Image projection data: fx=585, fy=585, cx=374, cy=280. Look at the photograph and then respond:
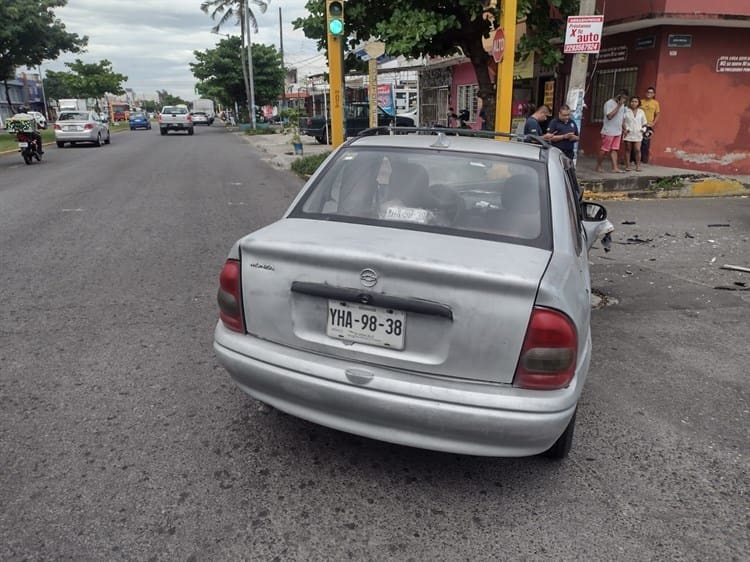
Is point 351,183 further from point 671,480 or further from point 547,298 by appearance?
point 671,480

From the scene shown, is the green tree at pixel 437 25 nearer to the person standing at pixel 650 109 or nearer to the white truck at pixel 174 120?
the person standing at pixel 650 109

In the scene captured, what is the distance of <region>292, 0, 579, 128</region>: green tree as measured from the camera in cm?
1090

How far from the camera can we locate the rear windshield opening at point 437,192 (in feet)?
9.76

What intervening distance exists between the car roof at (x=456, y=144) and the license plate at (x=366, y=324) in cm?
132

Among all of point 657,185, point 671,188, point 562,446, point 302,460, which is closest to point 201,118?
point 657,185

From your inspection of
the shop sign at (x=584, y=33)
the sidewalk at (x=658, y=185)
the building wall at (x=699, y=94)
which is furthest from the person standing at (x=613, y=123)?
the shop sign at (x=584, y=33)

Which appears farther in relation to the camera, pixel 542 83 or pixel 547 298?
pixel 542 83

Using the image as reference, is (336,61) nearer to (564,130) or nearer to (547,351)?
(564,130)

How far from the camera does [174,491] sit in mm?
2707

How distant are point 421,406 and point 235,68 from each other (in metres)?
51.7

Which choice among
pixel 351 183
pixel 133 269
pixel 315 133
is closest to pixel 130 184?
pixel 133 269

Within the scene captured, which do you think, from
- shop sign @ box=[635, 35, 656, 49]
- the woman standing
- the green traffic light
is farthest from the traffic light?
shop sign @ box=[635, 35, 656, 49]

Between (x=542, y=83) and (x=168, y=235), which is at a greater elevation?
(x=542, y=83)

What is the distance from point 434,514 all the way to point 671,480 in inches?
48.0
